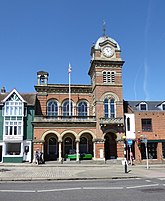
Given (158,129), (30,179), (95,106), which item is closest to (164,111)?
(158,129)

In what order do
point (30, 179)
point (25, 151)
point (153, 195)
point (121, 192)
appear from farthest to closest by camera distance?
point (25, 151)
point (30, 179)
point (121, 192)
point (153, 195)

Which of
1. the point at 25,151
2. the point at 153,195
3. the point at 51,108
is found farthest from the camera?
the point at 51,108

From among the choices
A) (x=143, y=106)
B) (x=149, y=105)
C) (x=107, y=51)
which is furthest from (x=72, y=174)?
(x=149, y=105)

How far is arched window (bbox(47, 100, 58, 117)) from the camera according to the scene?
3516cm

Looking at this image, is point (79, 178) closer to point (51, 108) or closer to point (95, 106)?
point (95, 106)

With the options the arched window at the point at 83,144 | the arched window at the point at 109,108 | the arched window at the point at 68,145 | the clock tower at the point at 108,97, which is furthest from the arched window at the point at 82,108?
the arched window at the point at 68,145

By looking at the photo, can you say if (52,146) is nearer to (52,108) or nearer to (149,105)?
(52,108)

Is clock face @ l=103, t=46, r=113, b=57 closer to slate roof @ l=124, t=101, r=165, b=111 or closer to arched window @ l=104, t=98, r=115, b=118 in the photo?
arched window @ l=104, t=98, r=115, b=118

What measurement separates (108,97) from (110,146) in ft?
23.0

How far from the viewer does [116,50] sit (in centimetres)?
3419

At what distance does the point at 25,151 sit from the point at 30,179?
1659 cm

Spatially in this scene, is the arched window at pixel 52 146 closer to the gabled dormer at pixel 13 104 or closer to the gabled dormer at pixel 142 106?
the gabled dormer at pixel 13 104

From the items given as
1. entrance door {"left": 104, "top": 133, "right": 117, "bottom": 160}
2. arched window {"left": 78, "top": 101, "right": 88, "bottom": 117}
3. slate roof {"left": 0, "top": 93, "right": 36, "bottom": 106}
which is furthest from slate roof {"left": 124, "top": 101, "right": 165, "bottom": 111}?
slate roof {"left": 0, "top": 93, "right": 36, "bottom": 106}

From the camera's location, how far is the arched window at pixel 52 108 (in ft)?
115
